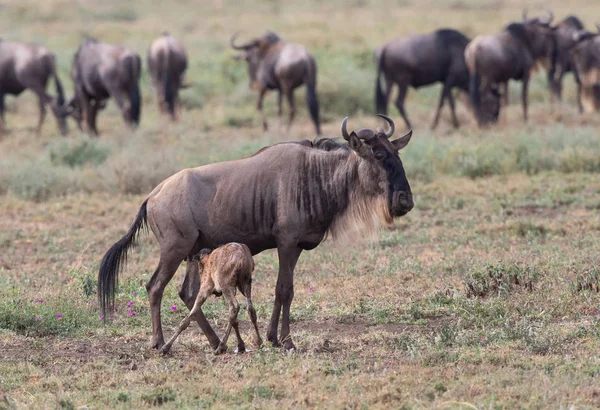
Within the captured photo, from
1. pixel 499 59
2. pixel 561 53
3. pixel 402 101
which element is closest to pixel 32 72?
pixel 402 101

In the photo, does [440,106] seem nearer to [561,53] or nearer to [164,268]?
[561,53]

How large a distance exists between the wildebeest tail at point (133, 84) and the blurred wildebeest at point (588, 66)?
770 cm

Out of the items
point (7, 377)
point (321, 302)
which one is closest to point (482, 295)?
point (321, 302)

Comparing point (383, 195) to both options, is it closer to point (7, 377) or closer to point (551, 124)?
point (7, 377)

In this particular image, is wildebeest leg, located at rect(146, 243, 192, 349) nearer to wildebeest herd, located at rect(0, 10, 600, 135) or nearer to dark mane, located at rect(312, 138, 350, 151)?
dark mane, located at rect(312, 138, 350, 151)

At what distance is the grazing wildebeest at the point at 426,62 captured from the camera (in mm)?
18219

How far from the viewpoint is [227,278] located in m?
6.41

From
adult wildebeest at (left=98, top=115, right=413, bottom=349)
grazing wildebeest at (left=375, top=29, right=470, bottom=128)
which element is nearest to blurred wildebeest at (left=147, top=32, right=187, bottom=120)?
grazing wildebeest at (left=375, top=29, right=470, bottom=128)

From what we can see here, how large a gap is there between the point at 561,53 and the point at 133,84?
7.96 m

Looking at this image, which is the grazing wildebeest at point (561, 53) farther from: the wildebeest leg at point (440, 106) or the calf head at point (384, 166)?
the calf head at point (384, 166)

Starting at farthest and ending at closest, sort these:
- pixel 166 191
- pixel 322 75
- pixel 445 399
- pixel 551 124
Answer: pixel 322 75
pixel 551 124
pixel 166 191
pixel 445 399

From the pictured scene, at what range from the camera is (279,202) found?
22.2ft

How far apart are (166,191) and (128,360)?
3.68ft

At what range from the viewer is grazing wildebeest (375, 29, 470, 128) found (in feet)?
59.8
